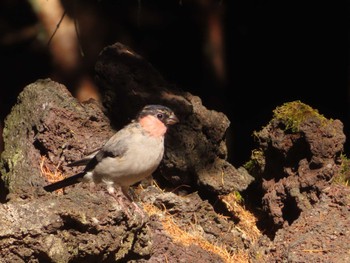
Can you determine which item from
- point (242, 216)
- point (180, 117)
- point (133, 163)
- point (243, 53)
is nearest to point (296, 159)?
point (242, 216)

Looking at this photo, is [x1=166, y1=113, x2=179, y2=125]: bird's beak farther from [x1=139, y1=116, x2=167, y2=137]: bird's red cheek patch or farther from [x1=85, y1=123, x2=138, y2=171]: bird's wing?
[x1=85, y1=123, x2=138, y2=171]: bird's wing

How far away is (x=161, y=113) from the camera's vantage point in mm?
Result: 7766

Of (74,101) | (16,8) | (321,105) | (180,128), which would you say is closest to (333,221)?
(180,128)

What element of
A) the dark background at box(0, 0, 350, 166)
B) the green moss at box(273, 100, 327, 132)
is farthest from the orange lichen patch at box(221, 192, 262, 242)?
the dark background at box(0, 0, 350, 166)

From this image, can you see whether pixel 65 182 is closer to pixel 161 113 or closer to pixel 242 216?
pixel 161 113

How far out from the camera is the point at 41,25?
10.6 meters

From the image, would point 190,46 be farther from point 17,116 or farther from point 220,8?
point 17,116

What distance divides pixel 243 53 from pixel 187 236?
5.06 m

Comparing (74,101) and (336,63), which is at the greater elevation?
(336,63)

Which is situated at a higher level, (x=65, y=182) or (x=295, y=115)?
(x=295, y=115)

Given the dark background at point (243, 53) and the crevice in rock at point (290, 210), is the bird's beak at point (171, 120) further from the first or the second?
the dark background at point (243, 53)

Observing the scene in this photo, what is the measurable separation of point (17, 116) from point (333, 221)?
9.74 feet

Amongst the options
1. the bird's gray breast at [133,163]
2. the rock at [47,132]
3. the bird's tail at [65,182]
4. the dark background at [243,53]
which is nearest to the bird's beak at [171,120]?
the bird's gray breast at [133,163]

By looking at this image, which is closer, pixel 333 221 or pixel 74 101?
pixel 333 221
